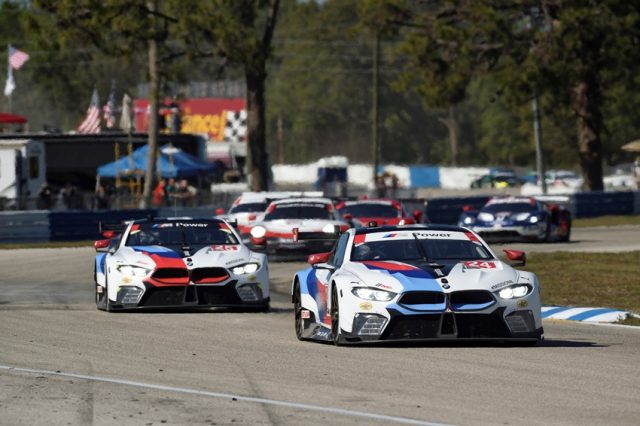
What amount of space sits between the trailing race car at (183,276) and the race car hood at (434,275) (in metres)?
4.74

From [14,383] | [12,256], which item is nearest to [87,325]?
[14,383]

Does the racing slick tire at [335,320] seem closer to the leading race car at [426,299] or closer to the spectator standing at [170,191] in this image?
the leading race car at [426,299]

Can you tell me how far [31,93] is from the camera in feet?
595

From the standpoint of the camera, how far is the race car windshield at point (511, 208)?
3887 cm

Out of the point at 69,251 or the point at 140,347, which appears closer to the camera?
the point at 140,347

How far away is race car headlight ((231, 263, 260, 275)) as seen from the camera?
19.6 metres

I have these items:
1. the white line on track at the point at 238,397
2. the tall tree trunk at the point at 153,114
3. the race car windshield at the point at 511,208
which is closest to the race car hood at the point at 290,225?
the race car windshield at the point at 511,208

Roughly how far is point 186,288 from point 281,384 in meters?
7.85

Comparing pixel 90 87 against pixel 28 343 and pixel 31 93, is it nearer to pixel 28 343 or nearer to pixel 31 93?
pixel 31 93

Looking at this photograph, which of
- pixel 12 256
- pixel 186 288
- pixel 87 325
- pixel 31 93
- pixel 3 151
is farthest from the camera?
pixel 31 93

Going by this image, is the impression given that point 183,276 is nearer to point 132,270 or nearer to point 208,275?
point 208,275

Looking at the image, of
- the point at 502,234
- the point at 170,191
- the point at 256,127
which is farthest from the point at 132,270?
the point at 170,191

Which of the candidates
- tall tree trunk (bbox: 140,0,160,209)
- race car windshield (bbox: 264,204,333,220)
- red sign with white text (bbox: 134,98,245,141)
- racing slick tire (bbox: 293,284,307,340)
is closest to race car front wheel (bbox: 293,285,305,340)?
racing slick tire (bbox: 293,284,307,340)

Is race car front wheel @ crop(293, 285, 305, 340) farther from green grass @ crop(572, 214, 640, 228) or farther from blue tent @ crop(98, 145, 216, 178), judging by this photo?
blue tent @ crop(98, 145, 216, 178)
